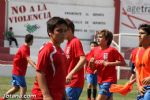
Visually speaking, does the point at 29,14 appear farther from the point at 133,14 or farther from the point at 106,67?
the point at 106,67

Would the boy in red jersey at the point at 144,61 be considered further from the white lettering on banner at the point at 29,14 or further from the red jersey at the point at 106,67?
the white lettering on banner at the point at 29,14

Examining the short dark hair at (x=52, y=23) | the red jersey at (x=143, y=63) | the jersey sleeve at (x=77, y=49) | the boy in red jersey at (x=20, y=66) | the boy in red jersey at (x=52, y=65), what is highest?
the short dark hair at (x=52, y=23)

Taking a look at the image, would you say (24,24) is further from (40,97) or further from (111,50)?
(40,97)

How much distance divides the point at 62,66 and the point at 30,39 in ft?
25.9

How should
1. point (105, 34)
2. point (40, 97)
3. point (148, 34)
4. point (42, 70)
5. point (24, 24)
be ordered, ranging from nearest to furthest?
point (42, 70), point (40, 97), point (148, 34), point (105, 34), point (24, 24)

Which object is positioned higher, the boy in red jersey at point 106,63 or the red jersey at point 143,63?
the red jersey at point 143,63

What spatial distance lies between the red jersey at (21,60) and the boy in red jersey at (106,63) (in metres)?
2.37

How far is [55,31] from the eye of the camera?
292 inches

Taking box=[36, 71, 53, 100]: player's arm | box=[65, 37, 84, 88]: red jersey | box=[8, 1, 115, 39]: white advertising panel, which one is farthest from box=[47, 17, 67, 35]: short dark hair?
box=[8, 1, 115, 39]: white advertising panel

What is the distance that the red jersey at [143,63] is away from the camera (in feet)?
32.8

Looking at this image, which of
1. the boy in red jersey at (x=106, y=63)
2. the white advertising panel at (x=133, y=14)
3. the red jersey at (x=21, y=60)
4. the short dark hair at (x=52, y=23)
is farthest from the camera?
the white advertising panel at (x=133, y=14)

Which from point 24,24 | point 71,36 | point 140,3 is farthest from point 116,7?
point 71,36

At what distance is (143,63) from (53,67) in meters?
2.97

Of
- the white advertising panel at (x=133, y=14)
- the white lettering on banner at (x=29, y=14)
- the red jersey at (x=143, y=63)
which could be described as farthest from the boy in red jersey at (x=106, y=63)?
the white advertising panel at (x=133, y=14)
